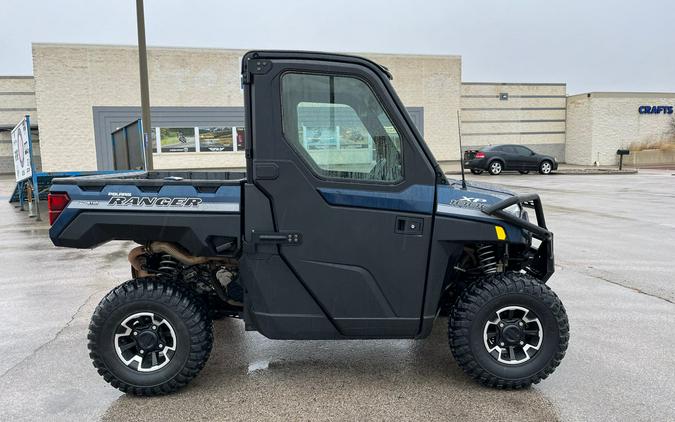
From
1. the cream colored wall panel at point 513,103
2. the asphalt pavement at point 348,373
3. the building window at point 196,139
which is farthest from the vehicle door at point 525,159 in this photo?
the asphalt pavement at point 348,373

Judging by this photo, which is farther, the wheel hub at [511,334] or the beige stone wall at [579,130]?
the beige stone wall at [579,130]

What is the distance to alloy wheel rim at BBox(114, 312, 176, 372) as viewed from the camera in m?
3.46

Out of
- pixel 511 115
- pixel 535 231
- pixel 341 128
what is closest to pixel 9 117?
pixel 511 115

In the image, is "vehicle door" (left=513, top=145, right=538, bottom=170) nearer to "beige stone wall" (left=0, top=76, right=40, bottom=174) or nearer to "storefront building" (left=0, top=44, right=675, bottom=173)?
"storefront building" (left=0, top=44, right=675, bottom=173)

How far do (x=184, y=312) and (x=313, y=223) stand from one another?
3.47ft

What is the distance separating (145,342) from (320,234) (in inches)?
54.5

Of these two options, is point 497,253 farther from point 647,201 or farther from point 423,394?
point 647,201

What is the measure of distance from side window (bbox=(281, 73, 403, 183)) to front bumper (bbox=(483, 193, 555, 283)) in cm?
72

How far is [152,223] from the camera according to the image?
339 centimetres

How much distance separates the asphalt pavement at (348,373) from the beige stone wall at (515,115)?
31.3m

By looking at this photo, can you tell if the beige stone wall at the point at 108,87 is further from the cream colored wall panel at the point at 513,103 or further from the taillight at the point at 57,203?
the taillight at the point at 57,203


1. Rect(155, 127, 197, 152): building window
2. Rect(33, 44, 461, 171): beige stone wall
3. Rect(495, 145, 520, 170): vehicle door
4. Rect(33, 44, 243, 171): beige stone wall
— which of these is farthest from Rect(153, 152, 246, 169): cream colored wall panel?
Rect(495, 145, 520, 170): vehicle door

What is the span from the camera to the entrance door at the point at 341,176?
330 centimetres

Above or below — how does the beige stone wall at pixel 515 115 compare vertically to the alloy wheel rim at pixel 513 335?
above
